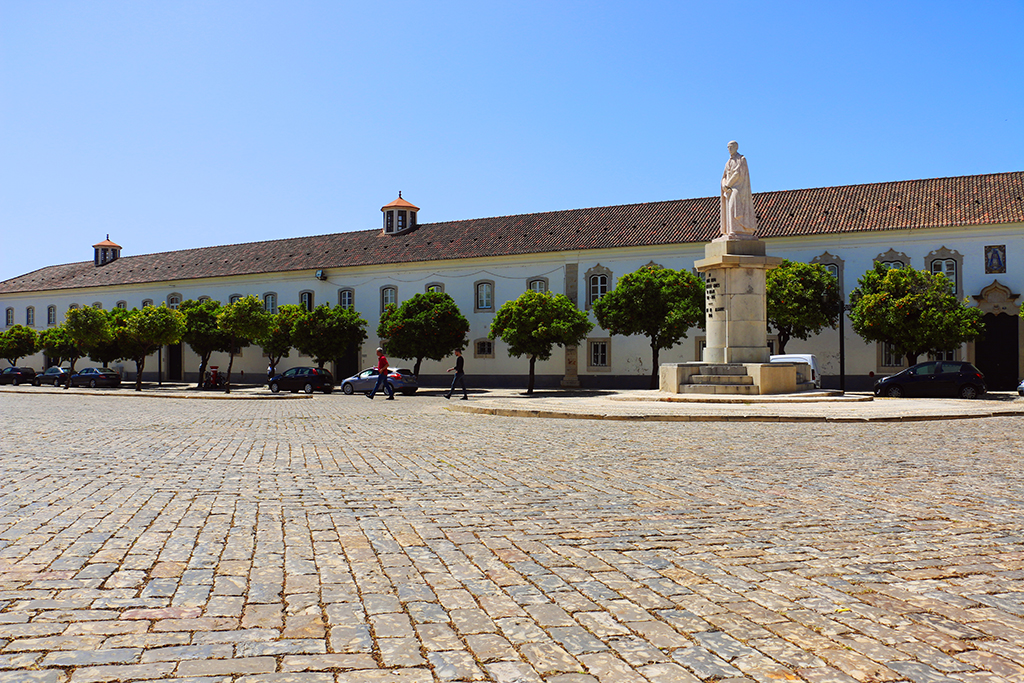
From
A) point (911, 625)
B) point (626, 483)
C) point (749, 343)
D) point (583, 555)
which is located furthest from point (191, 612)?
point (749, 343)

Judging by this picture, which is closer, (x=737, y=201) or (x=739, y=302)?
(x=739, y=302)

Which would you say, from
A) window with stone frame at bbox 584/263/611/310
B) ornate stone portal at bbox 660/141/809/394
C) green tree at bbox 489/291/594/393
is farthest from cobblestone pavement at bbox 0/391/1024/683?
window with stone frame at bbox 584/263/611/310

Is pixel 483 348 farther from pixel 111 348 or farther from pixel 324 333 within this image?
pixel 111 348

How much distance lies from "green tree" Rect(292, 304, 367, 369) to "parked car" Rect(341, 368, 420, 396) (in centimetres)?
698

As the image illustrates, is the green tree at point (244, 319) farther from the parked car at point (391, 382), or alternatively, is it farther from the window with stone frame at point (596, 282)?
the window with stone frame at point (596, 282)

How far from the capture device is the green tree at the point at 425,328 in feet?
136

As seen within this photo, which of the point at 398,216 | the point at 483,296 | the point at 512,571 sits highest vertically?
the point at 398,216

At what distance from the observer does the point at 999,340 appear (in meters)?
36.3

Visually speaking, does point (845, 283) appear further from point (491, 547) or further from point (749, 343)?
point (491, 547)

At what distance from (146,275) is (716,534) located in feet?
206

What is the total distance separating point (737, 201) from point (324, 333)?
27993 millimetres

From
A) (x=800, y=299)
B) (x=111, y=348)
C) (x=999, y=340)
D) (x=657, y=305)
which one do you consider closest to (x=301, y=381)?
(x=657, y=305)

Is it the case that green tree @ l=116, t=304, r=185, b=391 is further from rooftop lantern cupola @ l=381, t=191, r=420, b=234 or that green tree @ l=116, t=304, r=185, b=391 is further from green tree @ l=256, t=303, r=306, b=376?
rooftop lantern cupola @ l=381, t=191, r=420, b=234

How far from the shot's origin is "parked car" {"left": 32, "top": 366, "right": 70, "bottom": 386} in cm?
5228
